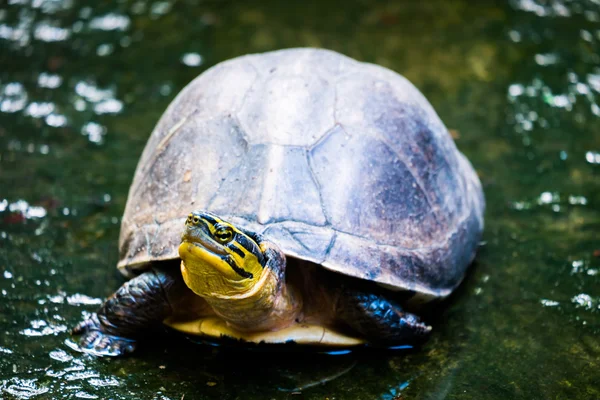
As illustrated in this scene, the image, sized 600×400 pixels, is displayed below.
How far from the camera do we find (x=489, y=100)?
6594mm

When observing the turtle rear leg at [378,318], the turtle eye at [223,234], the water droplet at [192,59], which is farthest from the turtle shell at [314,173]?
the water droplet at [192,59]

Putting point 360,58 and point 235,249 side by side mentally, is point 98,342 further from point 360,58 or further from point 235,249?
point 360,58

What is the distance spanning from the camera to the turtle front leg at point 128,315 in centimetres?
363

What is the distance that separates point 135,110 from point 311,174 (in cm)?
322

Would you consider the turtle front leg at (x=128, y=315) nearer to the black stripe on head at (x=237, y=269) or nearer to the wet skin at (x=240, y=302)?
the wet skin at (x=240, y=302)

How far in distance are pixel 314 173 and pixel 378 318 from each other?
80 centimetres

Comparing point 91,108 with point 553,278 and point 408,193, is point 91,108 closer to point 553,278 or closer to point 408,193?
point 408,193

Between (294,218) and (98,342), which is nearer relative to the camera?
(294,218)

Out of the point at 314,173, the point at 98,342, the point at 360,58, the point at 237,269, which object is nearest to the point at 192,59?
the point at 360,58

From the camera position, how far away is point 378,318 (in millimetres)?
3582

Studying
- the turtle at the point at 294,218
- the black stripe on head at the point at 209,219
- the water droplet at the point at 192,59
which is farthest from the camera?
the water droplet at the point at 192,59

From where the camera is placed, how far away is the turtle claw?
12.0 ft

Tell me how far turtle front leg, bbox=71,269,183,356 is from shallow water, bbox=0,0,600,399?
10 cm

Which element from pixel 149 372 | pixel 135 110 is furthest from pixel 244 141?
pixel 135 110
